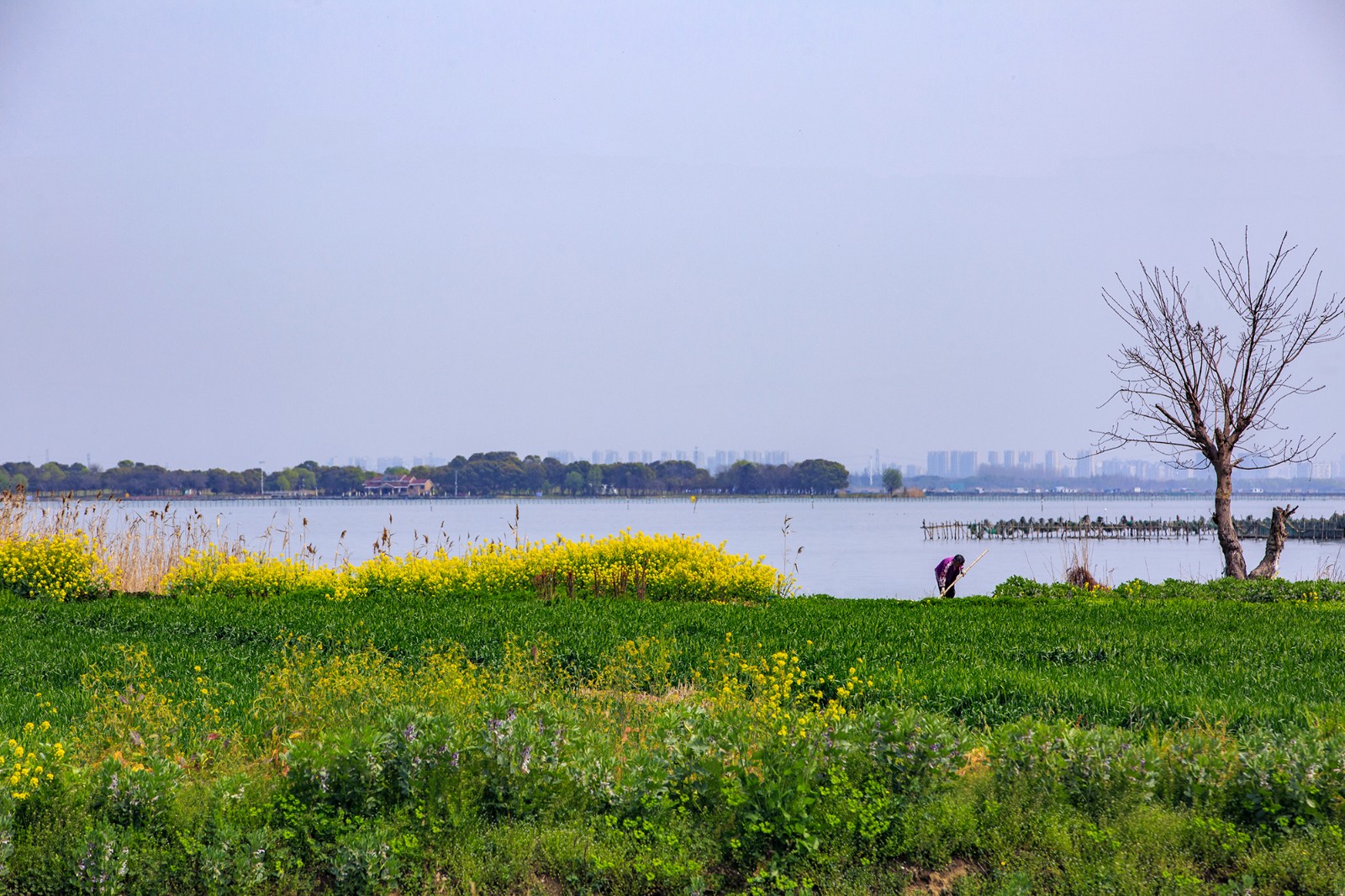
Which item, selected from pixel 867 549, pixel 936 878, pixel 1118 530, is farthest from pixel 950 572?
pixel 1118 530

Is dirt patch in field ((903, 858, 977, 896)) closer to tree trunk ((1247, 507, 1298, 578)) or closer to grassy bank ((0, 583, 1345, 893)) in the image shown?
grassy bank ((0, 583, 1345, 893))

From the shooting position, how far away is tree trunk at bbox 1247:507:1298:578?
1644cm

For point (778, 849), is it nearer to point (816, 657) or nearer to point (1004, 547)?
point (816, 657)

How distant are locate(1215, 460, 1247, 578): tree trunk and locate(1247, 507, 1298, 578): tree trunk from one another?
0.27 metres

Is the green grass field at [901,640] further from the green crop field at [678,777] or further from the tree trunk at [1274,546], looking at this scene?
the tree trunk at [1274,546]

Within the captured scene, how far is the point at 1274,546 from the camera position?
16.9 metres

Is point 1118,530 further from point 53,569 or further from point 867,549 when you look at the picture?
point 53,569

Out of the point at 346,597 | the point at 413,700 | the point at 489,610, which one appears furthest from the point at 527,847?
the point at 346,597

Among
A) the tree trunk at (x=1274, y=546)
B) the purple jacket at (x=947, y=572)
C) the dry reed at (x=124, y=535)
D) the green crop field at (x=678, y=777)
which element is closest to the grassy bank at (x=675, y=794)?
the green crop field at (x=678, y=777)

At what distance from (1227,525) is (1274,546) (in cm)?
77

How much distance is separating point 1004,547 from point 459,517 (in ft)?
133

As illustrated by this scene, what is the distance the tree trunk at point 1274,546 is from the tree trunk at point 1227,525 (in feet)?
0.88

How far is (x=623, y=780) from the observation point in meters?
4.84

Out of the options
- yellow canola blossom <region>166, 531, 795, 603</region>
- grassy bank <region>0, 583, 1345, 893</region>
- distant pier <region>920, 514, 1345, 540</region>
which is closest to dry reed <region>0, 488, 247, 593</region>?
yellow canola blossom <region>166, 531, 795, 603</region>
